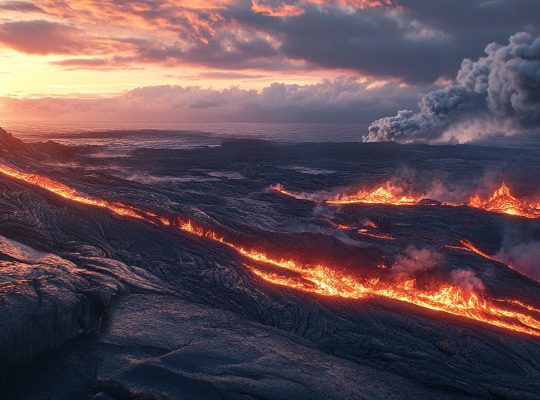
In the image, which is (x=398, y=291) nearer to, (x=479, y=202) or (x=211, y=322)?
(x=211, y=322)

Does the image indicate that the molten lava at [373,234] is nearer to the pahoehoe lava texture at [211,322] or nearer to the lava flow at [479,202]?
the pahoehoe lava texture at [211,322]

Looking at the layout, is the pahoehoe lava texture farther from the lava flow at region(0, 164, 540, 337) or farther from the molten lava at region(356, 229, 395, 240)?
the molten lava at region(356, 229, 395, 240)

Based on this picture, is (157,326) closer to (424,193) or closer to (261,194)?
(261,194)

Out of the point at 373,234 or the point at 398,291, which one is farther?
Answer: the point at 373,234

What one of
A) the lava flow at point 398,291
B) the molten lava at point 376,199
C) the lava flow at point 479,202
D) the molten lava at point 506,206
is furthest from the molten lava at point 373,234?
the molten lava at point 506,206

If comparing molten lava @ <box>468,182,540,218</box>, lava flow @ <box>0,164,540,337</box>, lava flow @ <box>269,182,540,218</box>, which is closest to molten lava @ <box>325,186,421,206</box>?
lava flow @ <box>269,182,540,218</box>

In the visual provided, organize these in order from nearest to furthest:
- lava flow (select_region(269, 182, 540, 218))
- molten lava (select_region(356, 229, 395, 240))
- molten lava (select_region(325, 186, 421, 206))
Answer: molten lava (select_region(356, 229, 395, 240)) < lava flow (select_region(269, 182, 540, 218)) < molten lava (select_region(325, 186, 421, 206))

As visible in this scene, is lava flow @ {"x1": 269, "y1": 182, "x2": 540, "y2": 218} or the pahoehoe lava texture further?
lava flow @ {"x1": 269, "y1": 182, "x2": 540, "y2": 218}

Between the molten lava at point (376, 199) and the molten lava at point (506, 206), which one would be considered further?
the molten lava at point (376, 199)

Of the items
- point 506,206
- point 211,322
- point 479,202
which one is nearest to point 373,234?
point 211,322
